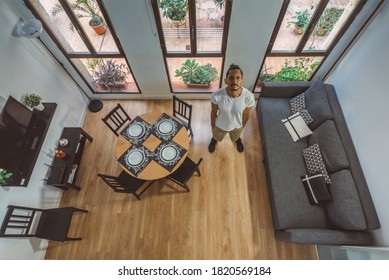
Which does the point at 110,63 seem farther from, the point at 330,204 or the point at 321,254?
the point at 321,254

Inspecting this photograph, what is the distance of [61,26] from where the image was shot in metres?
2.92

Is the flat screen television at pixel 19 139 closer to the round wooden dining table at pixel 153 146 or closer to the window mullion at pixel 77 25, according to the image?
the round wooden dining table at pixel 153 146

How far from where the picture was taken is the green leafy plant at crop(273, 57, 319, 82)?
3.31 metres

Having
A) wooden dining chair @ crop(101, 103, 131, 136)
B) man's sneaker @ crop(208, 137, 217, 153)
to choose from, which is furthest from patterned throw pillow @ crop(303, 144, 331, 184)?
wooden dining chair @ crop(101, 103, 131, 136)

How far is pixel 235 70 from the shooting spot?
2.11 metres

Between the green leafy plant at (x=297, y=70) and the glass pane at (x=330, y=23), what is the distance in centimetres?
26

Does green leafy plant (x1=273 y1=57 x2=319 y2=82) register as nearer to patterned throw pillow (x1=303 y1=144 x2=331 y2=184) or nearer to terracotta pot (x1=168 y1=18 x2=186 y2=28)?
patterned throw pillow (x1=303 y1=144 x2=331 y2=184)

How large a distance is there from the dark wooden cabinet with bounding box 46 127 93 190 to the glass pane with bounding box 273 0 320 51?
10.4 feet

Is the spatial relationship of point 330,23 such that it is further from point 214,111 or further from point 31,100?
point 31,100

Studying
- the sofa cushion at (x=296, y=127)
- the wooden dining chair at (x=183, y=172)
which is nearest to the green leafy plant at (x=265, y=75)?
the sofa cushion at (x=296, y=127)

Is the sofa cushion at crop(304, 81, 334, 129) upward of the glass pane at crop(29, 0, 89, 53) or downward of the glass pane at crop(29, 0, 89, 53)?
downward

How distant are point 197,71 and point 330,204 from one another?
8.60ft

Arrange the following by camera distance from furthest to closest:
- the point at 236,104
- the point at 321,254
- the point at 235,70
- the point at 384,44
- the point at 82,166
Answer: the point at 82,166
the point at 321,254
the point at 236,104
the point at 384,44
the point at 235,70
